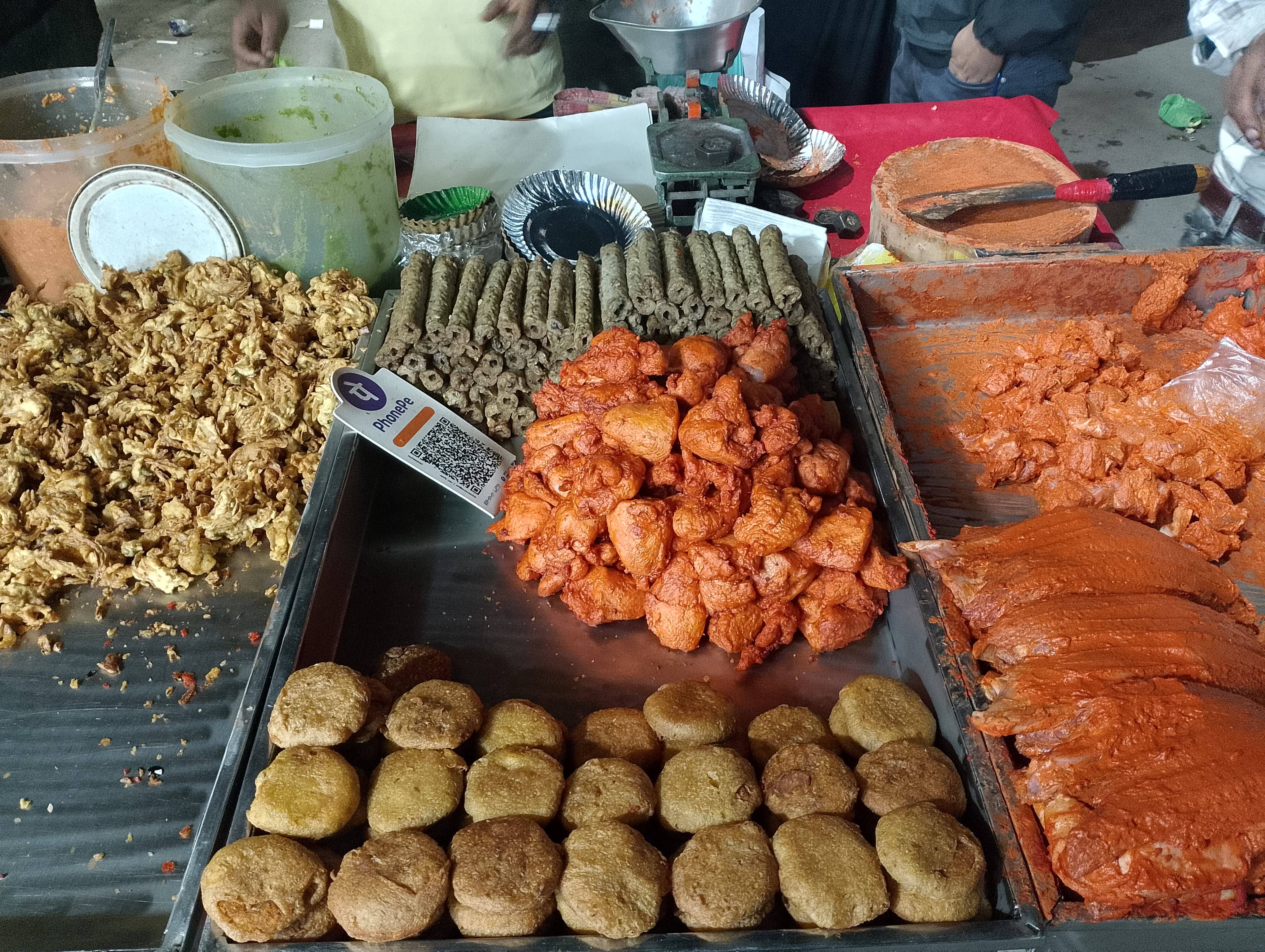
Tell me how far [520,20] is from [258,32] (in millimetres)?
1294

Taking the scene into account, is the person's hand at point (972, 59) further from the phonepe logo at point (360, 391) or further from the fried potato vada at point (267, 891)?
the fried potato vada at point (267, 891)

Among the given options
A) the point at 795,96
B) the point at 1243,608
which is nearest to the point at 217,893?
the point at 1243,608

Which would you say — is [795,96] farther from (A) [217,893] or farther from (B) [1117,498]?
(A) [217,893]

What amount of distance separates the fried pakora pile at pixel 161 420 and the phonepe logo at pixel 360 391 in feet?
0.63

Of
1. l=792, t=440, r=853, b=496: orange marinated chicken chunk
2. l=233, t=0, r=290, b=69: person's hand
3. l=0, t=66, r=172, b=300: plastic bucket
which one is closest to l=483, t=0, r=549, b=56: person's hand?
l=233, t=0, r=290, b=69: person's hand

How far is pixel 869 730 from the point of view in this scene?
1.73m

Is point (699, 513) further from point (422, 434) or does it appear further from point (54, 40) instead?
point (54, 40)

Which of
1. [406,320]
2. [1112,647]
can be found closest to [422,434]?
[406,320]

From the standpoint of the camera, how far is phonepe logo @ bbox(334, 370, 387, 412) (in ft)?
7.48

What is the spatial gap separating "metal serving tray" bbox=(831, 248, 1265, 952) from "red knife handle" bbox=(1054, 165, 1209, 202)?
37cm

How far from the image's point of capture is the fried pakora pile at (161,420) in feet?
7.37

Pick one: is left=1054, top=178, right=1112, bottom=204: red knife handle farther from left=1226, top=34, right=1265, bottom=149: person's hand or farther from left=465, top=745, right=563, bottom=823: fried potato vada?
left=465, top=745, right=563, bottom=823: fried potato vada

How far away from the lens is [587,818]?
60.9 inches

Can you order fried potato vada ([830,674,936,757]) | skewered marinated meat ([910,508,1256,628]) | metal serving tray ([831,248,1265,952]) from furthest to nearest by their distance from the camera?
metal serving tray ([831,248,1265,952]), skewered marinated meat ([910,508,1256,628]), fried potato vada ([830,674,936,757])
